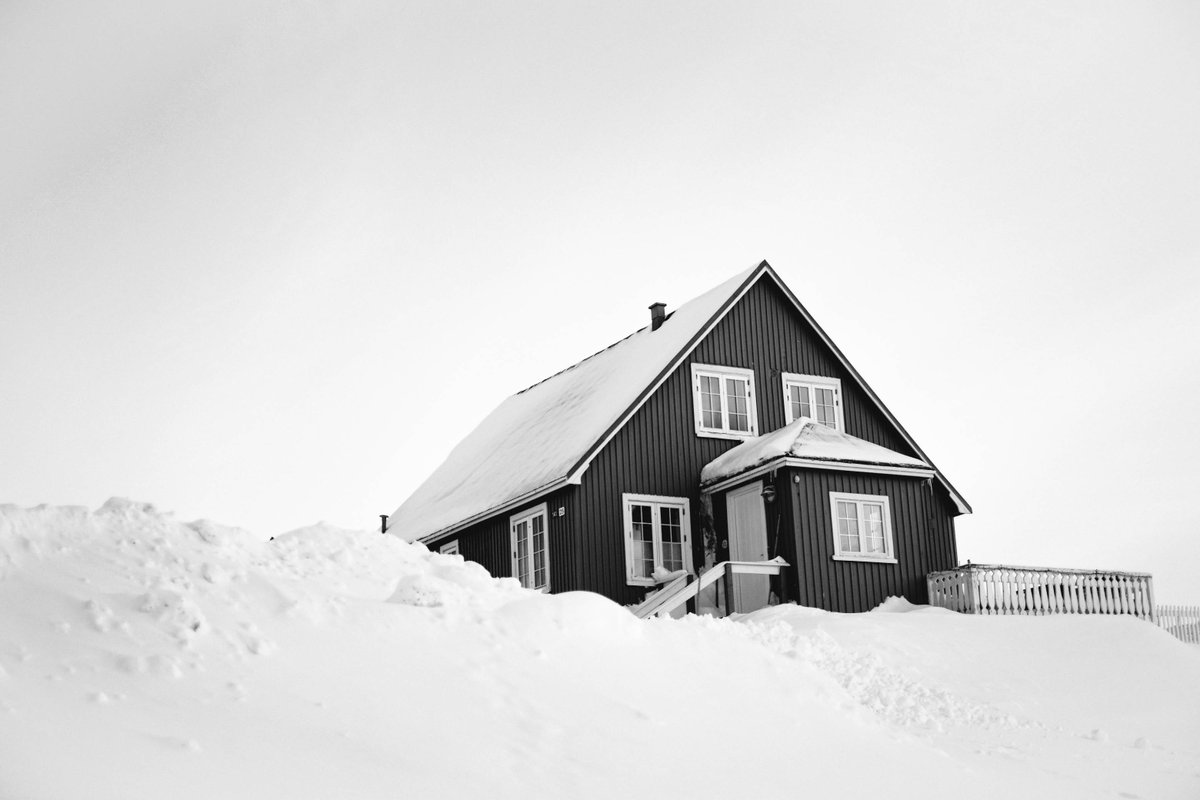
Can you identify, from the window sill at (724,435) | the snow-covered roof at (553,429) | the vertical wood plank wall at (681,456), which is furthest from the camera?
the window sill at (724,435)

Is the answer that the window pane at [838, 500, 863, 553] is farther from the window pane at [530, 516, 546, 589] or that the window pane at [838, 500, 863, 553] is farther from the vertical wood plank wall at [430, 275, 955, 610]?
the window pane at [530, 516, 546, 589]

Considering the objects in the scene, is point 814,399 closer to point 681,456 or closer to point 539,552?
point 681,456

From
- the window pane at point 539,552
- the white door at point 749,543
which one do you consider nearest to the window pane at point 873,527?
the white door at point 749,543

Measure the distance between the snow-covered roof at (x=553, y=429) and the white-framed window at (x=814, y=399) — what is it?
7.69 feet

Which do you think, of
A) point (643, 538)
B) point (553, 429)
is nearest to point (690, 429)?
point (643, 538)

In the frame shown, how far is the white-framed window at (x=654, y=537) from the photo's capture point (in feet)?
75.6

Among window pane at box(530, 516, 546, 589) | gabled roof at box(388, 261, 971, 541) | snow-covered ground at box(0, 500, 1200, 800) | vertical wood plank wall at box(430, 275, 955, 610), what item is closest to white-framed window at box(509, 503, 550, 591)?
window pane at box(530, 516, 546, 589)

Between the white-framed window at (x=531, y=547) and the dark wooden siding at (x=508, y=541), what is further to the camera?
the white-framed window at (x=531, y=547)

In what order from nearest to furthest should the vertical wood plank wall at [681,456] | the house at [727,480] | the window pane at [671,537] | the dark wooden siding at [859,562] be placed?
the dark wooden siding at [859,562] → the house at [727,480] → the vertical wood plank wall at [681,456] → the window pane at [671,537]

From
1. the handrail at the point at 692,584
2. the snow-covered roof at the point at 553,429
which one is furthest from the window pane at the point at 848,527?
the snow-covered roof at the point at 553,429

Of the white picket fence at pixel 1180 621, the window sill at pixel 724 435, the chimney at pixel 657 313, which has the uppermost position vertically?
the chimney at pixel 657 313

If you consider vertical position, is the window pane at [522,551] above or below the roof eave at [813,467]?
below

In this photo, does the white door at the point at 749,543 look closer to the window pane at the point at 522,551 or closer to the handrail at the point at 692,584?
the handrail at the point at 692,584

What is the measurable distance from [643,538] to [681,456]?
6.19ft
